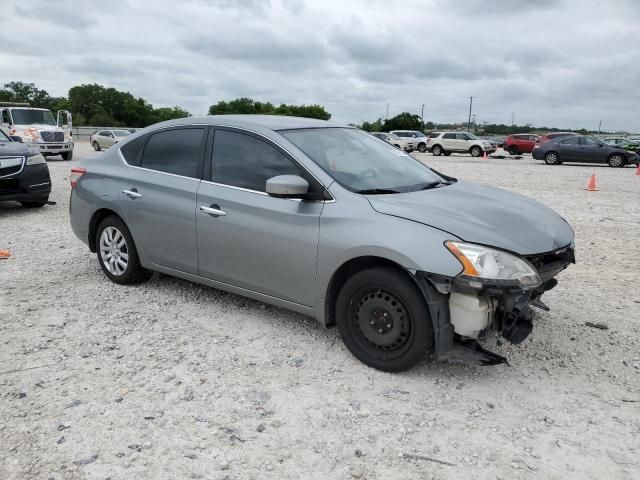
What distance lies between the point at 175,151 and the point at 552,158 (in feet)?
81.8

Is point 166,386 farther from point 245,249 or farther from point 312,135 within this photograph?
point 312,135

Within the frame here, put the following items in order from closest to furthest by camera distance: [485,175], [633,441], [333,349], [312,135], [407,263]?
[633,441], [407,263], [333,349], [312,135], [485,175]

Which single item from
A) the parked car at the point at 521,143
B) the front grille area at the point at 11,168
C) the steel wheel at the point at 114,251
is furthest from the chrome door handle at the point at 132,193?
the parked car at the point at 521,143

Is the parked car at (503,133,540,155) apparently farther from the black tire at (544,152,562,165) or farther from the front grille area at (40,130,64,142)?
the front grille area at (40,130,64,142)

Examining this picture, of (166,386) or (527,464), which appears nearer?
(527,464)

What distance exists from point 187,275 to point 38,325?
1219 mm

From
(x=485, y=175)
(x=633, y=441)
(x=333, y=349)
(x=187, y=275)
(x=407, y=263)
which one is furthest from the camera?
(x=485, y=175)

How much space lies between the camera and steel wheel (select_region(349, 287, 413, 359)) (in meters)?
3.61

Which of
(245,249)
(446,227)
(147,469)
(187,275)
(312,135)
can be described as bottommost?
(147,469)

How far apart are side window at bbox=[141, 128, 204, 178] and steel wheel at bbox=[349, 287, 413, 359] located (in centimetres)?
187

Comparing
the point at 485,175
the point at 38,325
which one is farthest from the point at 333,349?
the point at 485,175

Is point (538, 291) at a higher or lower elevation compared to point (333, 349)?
higher

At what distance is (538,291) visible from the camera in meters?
3.63

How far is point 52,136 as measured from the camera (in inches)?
911
